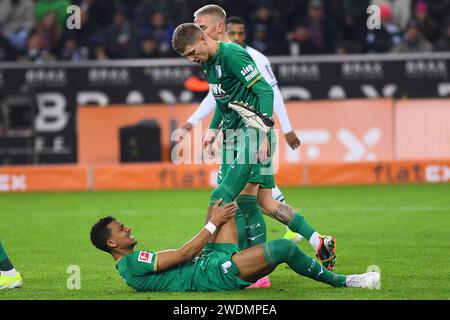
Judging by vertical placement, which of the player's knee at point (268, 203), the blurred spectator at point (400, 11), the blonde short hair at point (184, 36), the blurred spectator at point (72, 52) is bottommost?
the player's knee at point (268, 203)

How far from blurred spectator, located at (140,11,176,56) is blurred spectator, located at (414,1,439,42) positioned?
4741 mm

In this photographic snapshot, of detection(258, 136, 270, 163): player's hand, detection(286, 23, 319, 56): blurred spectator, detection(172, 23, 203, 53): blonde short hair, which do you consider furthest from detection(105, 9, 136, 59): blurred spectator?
detection(258, 136, 270, 163): player's hand

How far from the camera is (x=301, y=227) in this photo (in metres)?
9.25

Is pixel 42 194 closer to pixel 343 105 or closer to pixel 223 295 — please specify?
pixel 343 105

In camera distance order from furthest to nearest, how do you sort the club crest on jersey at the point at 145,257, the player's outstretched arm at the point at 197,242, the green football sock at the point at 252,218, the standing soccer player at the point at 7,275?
the green football sock at the point at 252,218 < the standing soccer player at the point at 7,275 < the club crest on jersey at the point at 145,257 < the player's outstretched arm at the point at 197,242

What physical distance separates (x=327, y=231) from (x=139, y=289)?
4512 mm

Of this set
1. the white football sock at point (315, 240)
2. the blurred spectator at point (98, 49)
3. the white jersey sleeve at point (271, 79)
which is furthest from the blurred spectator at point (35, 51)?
the white football sock at point (315, 240)

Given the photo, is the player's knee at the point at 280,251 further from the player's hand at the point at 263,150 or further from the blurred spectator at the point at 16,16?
the blurred spectator at the point at 16,16

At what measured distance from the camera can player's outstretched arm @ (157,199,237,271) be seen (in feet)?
26.0

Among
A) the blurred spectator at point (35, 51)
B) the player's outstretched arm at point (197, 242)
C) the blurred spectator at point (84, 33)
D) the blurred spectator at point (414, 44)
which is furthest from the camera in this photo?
the blurred spectator at point (84, 33)

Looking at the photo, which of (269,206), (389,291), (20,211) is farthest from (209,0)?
(389,291)

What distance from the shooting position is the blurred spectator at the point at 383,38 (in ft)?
65.5

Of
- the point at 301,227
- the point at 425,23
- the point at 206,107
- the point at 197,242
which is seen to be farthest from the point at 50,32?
the point at 197,242

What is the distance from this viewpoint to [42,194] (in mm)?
17938
